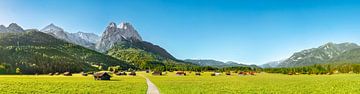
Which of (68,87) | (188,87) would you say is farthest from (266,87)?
(68,87)

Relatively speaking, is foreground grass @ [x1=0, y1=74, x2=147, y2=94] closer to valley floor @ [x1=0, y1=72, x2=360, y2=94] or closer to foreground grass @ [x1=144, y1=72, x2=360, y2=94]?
valley floor @ [x1=0, y1=72, x2=360, y2=94]

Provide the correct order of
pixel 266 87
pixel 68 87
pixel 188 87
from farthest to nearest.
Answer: pixel 188 87
pixel 266 87
pixel 68 87

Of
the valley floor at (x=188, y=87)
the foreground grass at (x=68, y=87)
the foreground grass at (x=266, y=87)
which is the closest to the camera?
the foreground grass at (x=68, y=87)

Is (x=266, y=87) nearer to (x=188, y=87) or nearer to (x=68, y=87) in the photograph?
(x=188, y=87)

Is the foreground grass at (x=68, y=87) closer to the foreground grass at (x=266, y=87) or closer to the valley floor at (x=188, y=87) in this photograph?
the valley floor at (x=188, y=87)

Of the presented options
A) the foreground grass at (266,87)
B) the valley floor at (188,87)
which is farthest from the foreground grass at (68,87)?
the foreground grass at (266,87)

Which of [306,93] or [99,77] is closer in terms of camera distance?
[306,93]

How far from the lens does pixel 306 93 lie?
51875 millimetres

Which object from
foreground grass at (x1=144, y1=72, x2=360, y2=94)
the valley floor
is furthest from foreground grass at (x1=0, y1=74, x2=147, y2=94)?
foreground grass at (x1=144, y1=72, x2=360, y2=94)

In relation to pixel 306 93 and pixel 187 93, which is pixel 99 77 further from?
pixel 306 93

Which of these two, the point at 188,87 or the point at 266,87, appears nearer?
the point at 266,87

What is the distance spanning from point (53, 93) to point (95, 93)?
5771 millimetres

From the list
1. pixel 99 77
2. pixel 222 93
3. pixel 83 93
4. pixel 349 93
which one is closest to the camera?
pixel 349 93

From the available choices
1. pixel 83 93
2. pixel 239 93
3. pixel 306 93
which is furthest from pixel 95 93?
pixel 306 93
